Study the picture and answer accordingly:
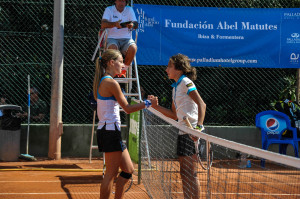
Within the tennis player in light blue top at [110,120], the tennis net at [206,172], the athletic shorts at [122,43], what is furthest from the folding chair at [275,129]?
the tennis player in light blue top at [110,120]

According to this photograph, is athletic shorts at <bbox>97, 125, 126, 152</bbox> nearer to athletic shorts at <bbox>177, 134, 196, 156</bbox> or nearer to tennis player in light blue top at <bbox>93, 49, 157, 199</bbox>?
tennis player in light blue top at <bbox>93, 49, 157, 199</bbox>

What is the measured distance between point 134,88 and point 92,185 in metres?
3.58

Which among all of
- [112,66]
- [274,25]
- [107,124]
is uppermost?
[274,25]

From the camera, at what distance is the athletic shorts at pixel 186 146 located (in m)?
4.49

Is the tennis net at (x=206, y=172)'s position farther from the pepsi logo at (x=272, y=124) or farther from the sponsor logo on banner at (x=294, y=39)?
the sponsor logo on banner at (x=294, y=39)

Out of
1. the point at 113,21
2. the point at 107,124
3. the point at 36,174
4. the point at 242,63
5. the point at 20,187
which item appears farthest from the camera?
the point at 242,63

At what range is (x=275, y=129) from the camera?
9188mm

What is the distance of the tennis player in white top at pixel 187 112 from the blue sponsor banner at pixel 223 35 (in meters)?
4.71

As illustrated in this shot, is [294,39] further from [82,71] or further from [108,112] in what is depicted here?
[108,112]

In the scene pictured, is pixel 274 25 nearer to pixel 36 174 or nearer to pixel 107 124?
pixel 36 174

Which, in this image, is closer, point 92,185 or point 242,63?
point 92,185

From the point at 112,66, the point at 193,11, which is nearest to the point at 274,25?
the point at 193,11

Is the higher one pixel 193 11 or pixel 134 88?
pixel 193 11

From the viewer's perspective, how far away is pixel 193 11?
31.8 feet
